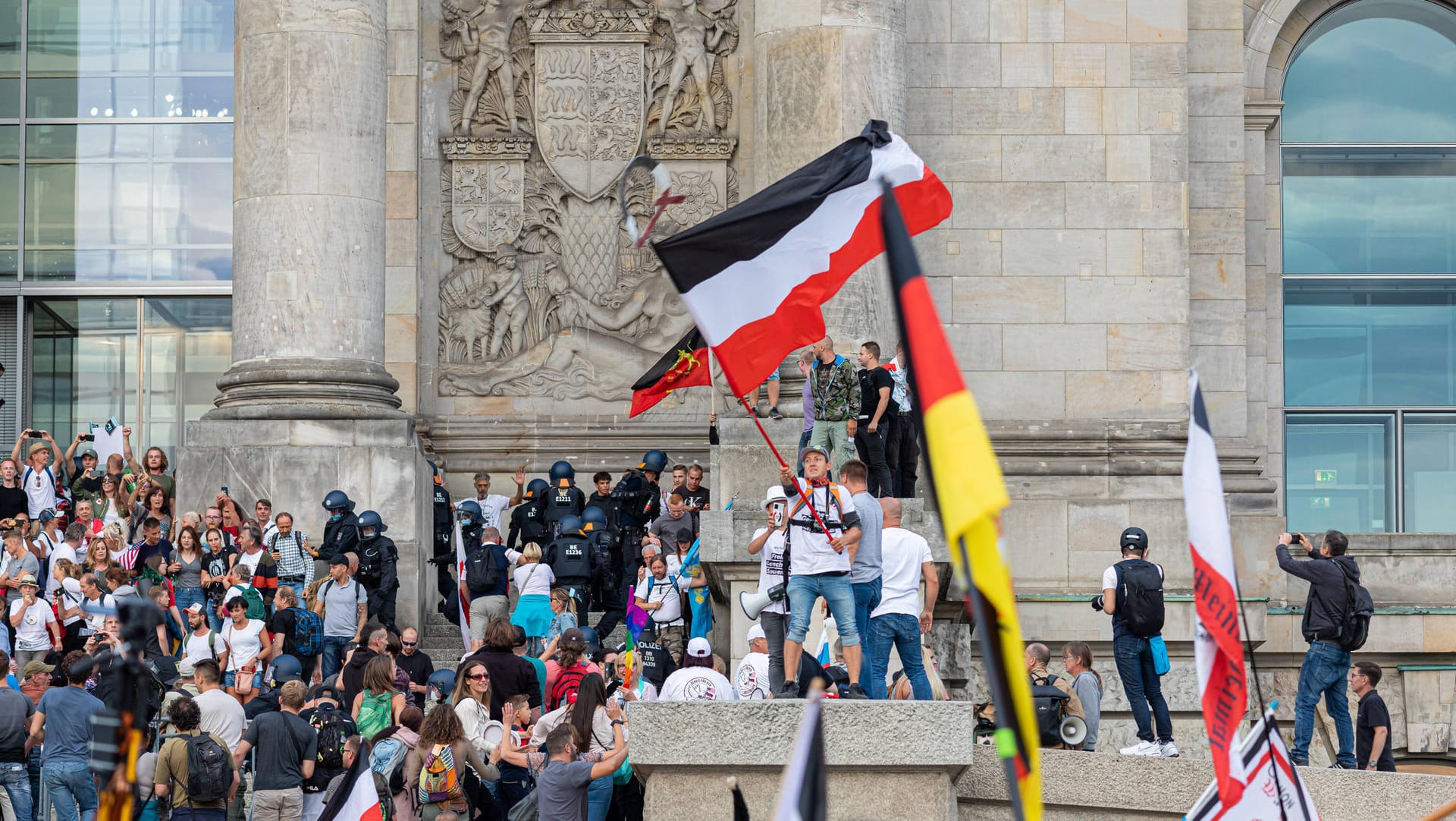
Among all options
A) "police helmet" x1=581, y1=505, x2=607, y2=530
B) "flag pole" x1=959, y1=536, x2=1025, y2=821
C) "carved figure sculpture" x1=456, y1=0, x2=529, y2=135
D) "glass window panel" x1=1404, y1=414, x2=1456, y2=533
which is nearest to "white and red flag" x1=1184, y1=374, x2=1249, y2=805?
"flag pole" x1=959, y1=536, x2=1025, y2=821

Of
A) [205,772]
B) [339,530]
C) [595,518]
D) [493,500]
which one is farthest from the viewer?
[493,500]

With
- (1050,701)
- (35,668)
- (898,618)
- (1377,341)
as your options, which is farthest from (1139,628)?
(1377,341)

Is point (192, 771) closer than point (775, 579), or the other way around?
point (192, 771)

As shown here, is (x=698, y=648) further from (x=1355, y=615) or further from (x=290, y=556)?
(x=1355, y=615)

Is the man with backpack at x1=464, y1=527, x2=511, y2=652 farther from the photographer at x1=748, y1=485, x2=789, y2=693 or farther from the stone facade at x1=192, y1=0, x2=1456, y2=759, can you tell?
the photographer at x1=748, y1=485, x2=789, y2=693

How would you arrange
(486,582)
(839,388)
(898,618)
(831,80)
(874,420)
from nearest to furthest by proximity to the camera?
(898,618)
(839,388)
(874,420)
(486,582)
(831,80)

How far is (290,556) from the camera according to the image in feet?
62.7

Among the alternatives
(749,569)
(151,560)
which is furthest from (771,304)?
(151,560)

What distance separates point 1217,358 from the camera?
25594 millimetres

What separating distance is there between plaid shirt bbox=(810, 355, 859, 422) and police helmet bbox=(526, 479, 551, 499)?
14.1ft

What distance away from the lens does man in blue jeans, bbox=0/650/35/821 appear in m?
14.9

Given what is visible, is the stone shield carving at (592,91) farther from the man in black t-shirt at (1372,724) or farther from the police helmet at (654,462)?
the man in black t-shirt at (1372,724)

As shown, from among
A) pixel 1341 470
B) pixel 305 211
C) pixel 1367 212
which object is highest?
pixel 1367 212

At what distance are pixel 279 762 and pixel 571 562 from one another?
5.52 m
